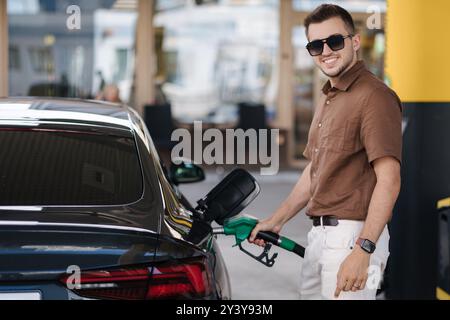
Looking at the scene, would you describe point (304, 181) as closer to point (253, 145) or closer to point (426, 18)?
point (426, 18)

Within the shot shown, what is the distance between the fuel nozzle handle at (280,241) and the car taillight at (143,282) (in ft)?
2.60

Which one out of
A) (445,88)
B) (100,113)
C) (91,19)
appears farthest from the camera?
(91,19)

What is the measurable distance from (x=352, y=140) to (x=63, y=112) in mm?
1492

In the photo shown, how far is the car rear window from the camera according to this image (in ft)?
11.1

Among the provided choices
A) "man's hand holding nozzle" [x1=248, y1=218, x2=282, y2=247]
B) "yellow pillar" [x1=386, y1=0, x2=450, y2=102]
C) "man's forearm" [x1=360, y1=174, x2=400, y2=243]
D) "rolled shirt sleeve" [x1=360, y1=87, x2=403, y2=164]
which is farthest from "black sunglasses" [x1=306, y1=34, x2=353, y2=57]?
"yellow pillar" [x1=386, y1=0, x2=450, y2=102]

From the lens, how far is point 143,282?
2.88 metres

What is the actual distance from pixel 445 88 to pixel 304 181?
77.1 inches

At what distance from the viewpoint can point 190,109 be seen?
1421 centimetres

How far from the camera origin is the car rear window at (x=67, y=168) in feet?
11.1

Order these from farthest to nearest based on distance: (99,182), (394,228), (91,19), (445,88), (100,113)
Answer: (91,19) < (394,228) < (445,88) < (100,113) < (99,182)

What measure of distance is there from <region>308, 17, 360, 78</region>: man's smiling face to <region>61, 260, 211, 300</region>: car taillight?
1018 millimetres

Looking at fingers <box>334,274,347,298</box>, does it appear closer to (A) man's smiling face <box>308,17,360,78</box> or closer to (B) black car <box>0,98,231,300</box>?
(B) black car <box>0,98,231,300</box>

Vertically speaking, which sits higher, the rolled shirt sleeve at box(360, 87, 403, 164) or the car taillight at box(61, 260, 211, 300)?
the rolled shirt sleeve at box(360, 87, 403, 164)

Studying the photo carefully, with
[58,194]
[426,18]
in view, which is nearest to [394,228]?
[426,18]
